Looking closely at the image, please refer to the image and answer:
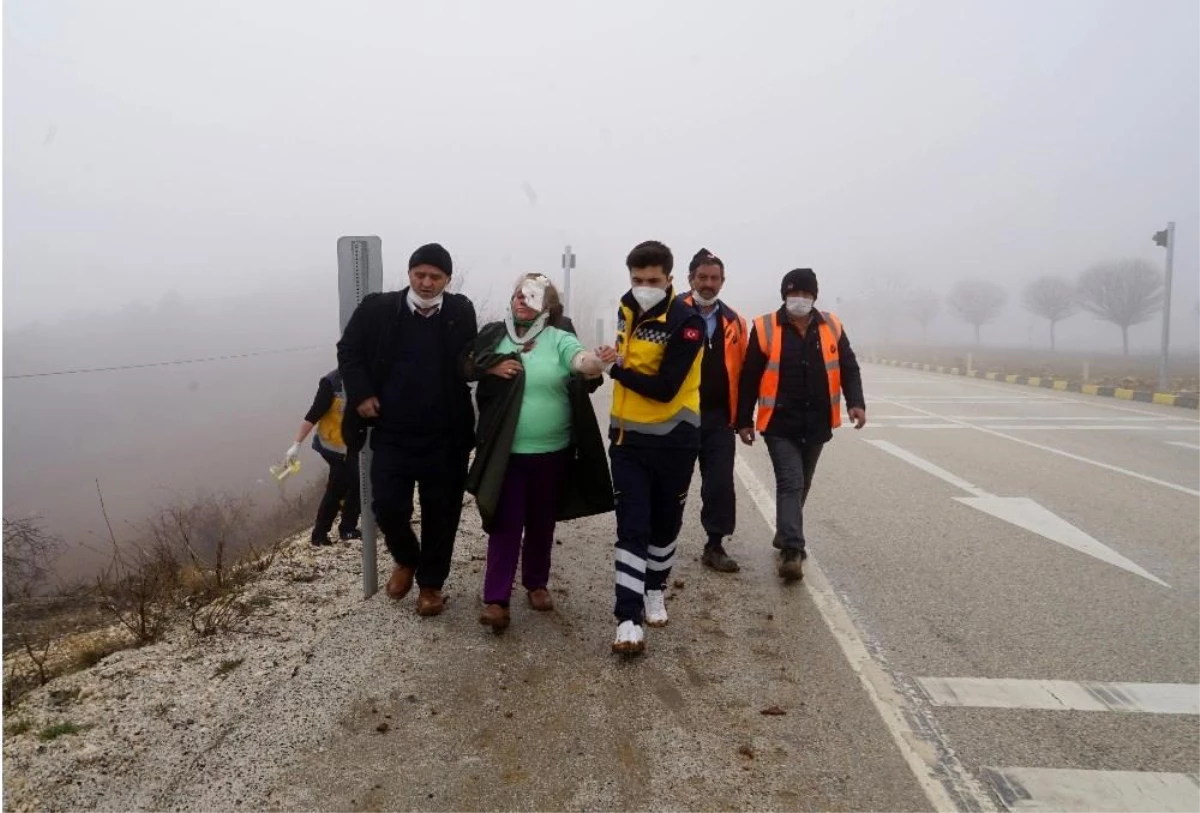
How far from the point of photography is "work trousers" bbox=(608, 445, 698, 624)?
367 centimetres

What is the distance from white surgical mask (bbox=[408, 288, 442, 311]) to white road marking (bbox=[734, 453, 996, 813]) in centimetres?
275

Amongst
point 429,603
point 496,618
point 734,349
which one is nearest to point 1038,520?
point 734,349

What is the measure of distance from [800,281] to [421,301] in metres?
2.49

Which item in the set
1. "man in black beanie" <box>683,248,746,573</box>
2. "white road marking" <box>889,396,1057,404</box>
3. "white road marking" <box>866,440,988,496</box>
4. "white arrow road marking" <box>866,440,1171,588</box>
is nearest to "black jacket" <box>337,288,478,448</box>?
"man in black beanie" <box>683,248,746,573</box>

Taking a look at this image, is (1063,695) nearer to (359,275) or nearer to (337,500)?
(359,275)

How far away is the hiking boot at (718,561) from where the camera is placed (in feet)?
16.1

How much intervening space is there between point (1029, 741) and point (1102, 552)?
3163mm

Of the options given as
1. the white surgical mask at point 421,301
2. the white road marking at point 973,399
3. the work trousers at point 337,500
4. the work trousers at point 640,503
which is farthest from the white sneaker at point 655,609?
the white road marking at point 973,399

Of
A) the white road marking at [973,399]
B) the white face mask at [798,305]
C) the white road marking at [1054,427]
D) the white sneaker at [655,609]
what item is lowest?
the white sneaker at [655,609]

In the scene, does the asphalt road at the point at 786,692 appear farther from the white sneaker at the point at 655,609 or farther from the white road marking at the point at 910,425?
the white road marking at the point at 910,425

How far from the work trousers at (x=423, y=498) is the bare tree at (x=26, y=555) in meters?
6.41

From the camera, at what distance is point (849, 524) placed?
20.2 feet

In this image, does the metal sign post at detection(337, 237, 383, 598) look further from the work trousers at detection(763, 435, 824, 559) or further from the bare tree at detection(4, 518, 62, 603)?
the bare tree at detection(4, 518, 62, 603)

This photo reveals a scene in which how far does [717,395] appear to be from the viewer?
4.85 metres
